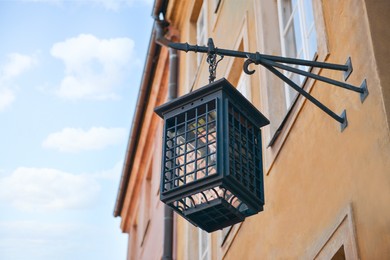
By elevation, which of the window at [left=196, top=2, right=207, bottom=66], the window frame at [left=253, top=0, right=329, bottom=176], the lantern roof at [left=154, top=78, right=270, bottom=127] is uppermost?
the window at [left=196, top=2, right=207, bottom=66]

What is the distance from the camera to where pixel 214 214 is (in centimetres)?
563

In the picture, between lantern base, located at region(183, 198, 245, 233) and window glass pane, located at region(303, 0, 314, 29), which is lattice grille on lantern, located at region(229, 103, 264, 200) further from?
window glass pane, located at region(303, 0, 314, 29)

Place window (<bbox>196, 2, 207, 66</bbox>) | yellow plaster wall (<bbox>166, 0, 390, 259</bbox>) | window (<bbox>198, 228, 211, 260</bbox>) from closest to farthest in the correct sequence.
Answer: yellow plaster wall (<bbox>166, 0, 390, 259</bbox>)
window (<bbox>198, 228, 211, 260</bbox>)
window (<bbox>196, 2, 207, 66</bbox>)

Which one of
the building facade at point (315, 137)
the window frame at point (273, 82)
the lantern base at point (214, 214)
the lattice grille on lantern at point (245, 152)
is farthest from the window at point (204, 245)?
the lantern base at point (214, 214)

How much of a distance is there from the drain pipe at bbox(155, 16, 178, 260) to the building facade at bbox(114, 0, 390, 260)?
1.42 meters

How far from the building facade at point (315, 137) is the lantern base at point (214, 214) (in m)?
0.84

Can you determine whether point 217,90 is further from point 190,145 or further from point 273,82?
point 273,82

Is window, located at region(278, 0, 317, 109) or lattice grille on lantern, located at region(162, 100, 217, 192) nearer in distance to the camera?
lattice grille on lantern, located at region(162, 100, 217, 192)

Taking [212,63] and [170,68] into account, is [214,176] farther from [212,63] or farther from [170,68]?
[170,68]

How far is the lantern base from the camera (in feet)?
18.0

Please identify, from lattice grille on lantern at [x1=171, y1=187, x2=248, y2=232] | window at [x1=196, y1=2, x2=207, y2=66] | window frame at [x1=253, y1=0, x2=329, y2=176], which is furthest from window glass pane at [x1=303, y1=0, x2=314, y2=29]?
window at [x1=196, y1=2, x2=207, y2=66]

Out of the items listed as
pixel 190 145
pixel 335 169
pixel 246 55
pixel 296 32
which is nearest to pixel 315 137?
pixel 335 169

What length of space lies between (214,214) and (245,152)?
19.0 inches

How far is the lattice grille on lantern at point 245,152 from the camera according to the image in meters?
5.62
